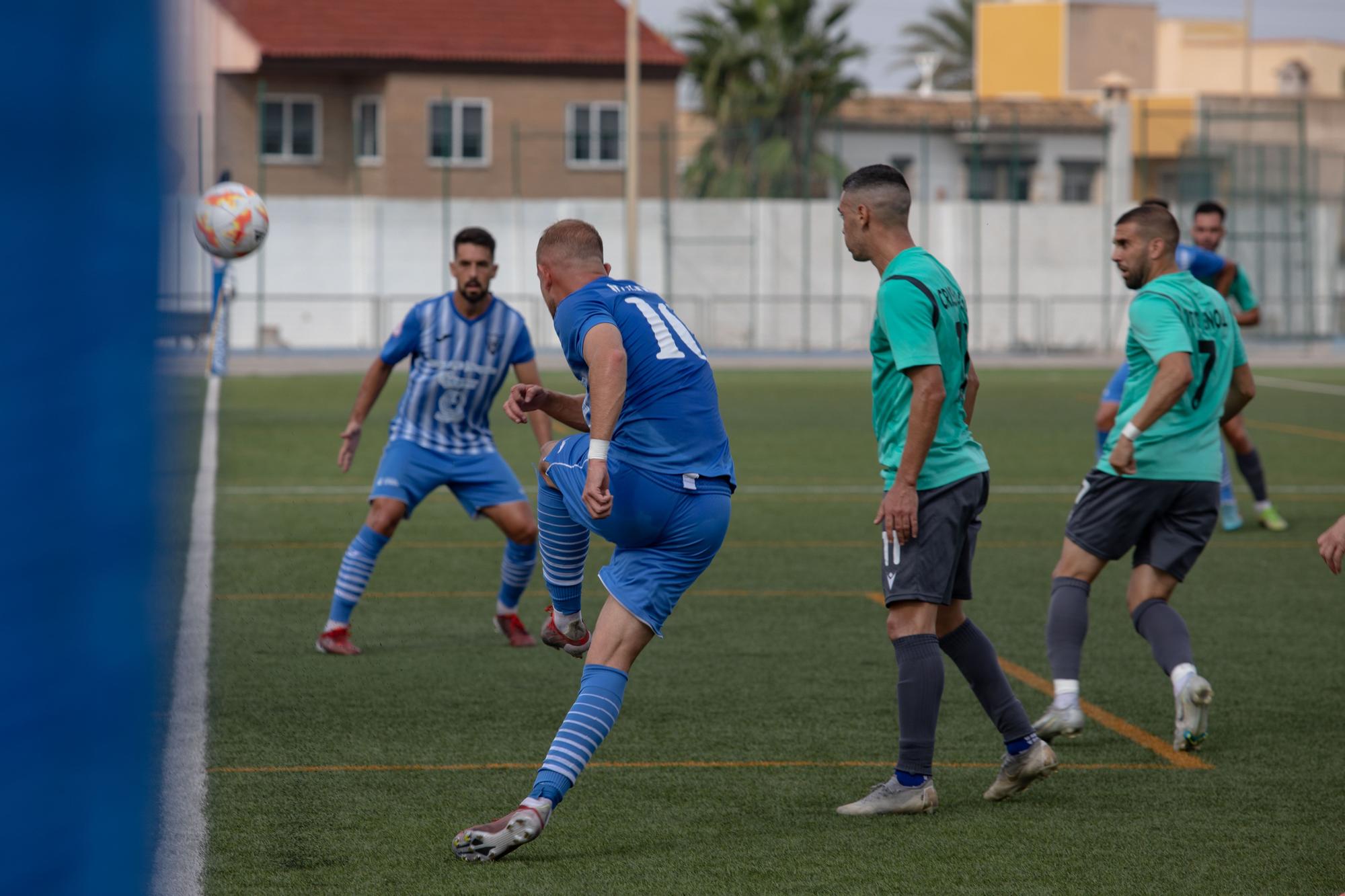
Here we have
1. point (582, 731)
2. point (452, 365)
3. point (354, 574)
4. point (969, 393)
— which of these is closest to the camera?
point (582, 731)

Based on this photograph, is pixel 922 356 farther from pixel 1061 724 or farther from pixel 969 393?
pixel 1061 724

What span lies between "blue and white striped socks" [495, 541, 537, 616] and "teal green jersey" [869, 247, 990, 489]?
295 centimetres

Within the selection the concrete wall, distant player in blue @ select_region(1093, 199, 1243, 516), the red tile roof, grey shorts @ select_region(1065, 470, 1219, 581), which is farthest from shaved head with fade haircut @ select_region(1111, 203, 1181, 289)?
the red tile roof

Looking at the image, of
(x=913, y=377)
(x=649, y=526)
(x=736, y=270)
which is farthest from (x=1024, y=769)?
(x=736, y=270)

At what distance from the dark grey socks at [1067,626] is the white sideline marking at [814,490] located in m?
7.84

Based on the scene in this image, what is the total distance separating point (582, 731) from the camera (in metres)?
4.55

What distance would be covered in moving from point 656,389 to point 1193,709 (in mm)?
2264

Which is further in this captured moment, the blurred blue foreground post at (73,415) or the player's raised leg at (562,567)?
the player's raised leg at (562,567)

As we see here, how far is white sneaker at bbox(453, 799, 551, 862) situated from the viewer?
14.5ft

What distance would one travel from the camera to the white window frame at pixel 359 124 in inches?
1614

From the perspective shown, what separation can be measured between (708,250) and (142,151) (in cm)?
3829

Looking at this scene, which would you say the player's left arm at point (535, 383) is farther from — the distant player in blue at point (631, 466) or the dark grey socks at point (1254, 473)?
the dark grey socks at point (1254, 473)

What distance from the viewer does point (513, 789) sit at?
5297 mm

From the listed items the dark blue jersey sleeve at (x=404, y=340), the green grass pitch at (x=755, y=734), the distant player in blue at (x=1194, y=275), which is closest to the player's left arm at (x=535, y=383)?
the dark blue jersey sleeve at (x=404, y=340)
